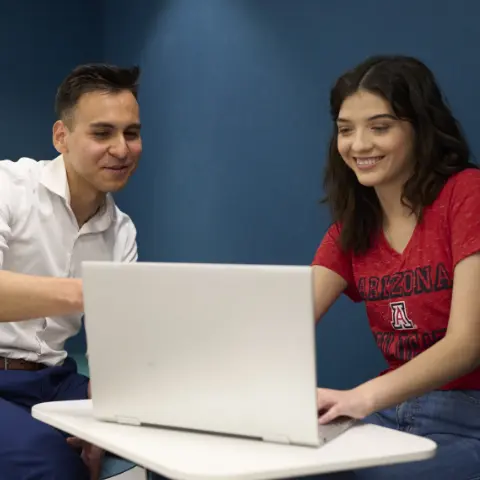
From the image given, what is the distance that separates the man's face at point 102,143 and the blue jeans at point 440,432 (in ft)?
3.30

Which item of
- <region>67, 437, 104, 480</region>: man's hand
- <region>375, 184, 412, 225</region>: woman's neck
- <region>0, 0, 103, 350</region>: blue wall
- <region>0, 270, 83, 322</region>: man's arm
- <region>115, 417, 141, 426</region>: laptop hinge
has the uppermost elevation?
<region>0, 0, 103, 350</region>: blue wall

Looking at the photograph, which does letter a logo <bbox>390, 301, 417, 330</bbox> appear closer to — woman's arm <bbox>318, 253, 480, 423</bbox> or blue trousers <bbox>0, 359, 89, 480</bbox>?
woman's arm <bbox>318, 253, 480, 423</bbox>

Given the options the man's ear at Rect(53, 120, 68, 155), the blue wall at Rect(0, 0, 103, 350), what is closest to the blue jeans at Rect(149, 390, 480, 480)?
the man's ear at Rect(53, 120, 68, 155)

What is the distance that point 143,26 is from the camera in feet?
12.4

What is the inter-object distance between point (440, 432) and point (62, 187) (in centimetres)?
121

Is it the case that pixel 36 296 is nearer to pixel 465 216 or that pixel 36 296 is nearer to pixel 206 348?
pixel 206 348

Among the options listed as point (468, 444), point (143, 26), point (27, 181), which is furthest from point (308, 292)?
point (143, 26)

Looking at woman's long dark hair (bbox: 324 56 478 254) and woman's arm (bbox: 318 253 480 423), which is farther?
woman's long dark hair (bbox: 324 56 478 254)

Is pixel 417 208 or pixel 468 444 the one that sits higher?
pixel 417 208

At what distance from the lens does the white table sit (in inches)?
45.7

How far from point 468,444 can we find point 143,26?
108 inches

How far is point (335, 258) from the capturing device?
1.95 meters

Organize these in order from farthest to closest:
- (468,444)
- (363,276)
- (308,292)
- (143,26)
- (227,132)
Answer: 1. (143,26)
2. (227,132)
3. (363,276)
4. (468,444)
5. (308,292)

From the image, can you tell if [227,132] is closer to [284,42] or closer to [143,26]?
[284,42]
